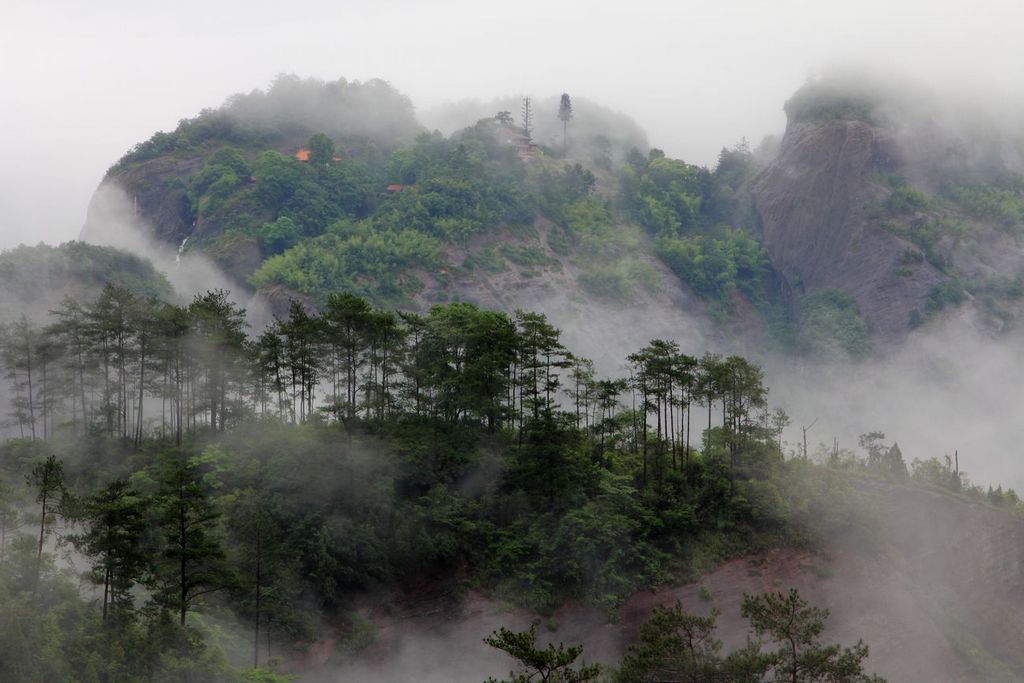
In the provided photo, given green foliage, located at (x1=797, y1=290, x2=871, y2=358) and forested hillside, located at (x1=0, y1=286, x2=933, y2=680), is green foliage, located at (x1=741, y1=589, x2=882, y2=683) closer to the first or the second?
forested hillside, located at (x1=0, y1=286, x2=933, y2=680)

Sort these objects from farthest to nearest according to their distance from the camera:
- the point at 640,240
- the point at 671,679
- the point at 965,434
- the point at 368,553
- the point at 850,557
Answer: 1. the point at 640,240
2. the point at 965,434
3. the point at 850,557
4. the point at 368,553
5. the point at 671,679

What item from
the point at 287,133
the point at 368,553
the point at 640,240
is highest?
the point at 287,133

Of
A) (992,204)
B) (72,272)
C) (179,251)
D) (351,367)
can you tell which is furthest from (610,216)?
(351,367)

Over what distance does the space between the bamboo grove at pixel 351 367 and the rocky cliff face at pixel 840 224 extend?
72.8 meters

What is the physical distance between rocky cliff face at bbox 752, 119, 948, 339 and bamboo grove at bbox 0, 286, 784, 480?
72.8 metres

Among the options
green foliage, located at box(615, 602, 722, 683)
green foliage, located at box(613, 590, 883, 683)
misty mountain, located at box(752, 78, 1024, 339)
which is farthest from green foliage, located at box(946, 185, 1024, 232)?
green foliage, located at box(615, 602, 722, 683)

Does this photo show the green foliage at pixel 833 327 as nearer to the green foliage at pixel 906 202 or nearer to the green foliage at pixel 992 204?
the green foliage at pixel 906 202

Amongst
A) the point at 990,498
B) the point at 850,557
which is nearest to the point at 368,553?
the point at 850,557

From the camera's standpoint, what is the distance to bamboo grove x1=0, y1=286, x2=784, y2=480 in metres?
64.2

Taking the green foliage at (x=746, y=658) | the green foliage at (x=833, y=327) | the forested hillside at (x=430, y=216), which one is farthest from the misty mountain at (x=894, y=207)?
the green foliage at (x=746, y=658)

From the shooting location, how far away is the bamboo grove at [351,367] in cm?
6419

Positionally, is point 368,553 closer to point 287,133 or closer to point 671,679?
point 671,679

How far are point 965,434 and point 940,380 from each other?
8.57 metres

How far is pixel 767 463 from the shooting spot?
65.2 m
